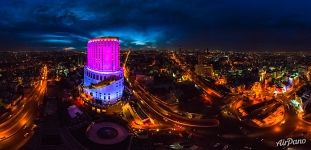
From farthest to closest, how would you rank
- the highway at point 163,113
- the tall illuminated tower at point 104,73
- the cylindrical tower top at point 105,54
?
the cylindrical tower top at point 105,54
the tall illuminated tower at point 104,73
the highway at point 163,113

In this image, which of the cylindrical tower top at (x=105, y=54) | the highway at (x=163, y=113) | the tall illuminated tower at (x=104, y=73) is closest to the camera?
the highway at (x=163, y=113)

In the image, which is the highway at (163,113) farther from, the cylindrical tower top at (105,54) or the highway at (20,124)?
the highway at (20,124)

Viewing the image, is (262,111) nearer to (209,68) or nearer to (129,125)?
(129,125)

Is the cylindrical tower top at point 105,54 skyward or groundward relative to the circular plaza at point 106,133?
skyward

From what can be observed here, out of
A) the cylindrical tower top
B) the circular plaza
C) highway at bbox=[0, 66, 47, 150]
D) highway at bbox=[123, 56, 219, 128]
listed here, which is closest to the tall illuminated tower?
the cylindrical tower top

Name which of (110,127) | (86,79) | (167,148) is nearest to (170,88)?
(86,79)

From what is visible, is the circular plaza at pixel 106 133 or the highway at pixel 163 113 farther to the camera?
the highway at pixel 163 113

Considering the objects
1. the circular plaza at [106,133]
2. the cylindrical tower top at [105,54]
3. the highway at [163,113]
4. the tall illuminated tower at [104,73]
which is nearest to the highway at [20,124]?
the circular plaza at [106,133]

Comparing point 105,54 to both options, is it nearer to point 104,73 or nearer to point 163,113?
point 104,73
